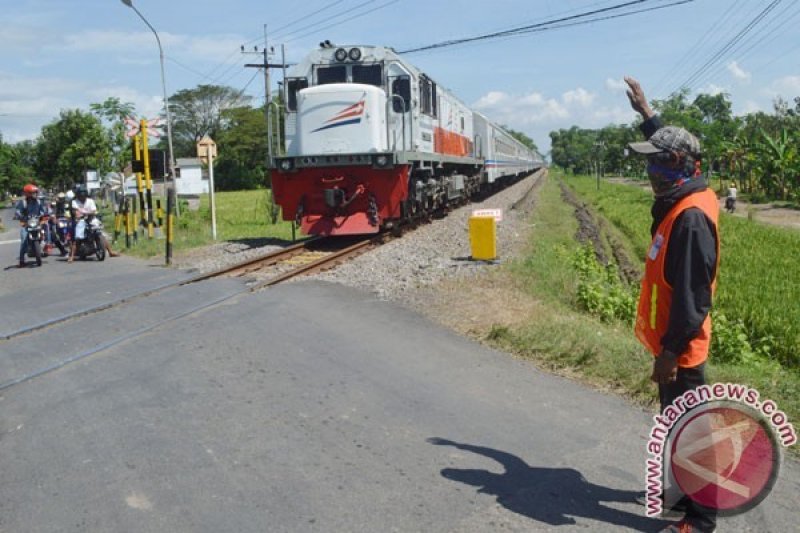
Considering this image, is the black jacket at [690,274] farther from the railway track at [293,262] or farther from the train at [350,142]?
the train at [350,142]

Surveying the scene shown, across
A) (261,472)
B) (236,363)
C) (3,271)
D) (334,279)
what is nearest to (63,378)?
(236,363)

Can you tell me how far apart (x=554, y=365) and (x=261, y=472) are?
3.13 metres

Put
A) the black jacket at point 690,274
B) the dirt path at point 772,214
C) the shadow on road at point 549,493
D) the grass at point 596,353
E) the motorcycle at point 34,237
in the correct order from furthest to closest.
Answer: the dirt path at point 772,214, the motorcycle at point 34,237, the grass at point 596,353, the shadow on road at point 549,493, the black jacket at point 690,274

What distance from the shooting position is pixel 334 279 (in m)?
10.6

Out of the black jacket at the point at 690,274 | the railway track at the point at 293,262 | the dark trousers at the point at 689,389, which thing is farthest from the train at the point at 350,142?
the black jacket at the point at 690,274

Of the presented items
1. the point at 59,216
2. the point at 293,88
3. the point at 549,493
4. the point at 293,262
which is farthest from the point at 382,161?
the point at 549,493

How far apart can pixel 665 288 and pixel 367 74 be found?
1284cm

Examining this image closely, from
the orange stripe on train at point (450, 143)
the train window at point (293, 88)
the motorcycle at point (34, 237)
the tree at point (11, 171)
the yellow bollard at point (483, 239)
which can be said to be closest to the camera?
the yellow bollard at point (483, 239)

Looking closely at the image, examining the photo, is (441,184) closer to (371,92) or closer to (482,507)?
(371,92)

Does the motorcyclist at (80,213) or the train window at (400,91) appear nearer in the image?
the motorcyclist at (80,213)

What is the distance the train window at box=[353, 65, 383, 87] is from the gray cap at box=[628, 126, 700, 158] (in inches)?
485

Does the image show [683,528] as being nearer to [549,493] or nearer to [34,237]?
[549,493]

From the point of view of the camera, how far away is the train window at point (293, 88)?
1559 cm

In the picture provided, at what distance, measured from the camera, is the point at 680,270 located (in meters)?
3.23
